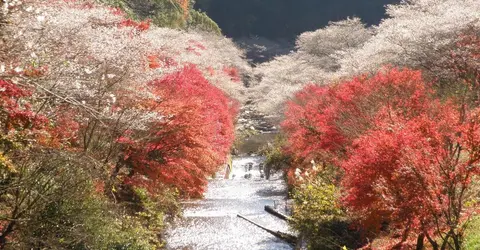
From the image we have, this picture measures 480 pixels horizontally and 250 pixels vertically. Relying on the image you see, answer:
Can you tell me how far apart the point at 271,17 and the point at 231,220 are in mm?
78682

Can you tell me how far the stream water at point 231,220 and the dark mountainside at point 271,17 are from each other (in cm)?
6416

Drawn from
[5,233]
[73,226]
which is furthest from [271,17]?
[5,233]

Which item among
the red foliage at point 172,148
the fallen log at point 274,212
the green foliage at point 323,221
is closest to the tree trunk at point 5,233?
the red foliage at point 172,148

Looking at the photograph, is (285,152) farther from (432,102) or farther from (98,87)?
(98,87)

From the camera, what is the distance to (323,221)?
12.1 m

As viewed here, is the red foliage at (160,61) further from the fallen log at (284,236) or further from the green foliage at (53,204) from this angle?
the green foliage at (53,204)

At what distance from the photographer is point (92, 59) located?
38.8ft

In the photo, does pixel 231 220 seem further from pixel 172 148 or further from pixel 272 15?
pixel 272 15

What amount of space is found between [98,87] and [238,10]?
272 ft

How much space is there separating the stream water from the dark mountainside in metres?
64.2

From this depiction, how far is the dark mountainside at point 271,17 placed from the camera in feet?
283

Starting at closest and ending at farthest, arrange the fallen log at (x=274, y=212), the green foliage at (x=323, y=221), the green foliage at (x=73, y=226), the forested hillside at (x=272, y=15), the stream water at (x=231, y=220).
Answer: the green foliage at (x=73, y=226) → the green foliage at (x=323, y=221) → the stream water at (x=231, y=220) → the fallen log at (x=274, y=212) → the forested hillside at (x=272, y=15)

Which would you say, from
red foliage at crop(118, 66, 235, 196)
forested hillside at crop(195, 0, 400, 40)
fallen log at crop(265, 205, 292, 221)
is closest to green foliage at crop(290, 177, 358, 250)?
red foliage at crop(118, 66, 235, 196)

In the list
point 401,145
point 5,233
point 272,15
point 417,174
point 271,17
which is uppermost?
point 272,15
